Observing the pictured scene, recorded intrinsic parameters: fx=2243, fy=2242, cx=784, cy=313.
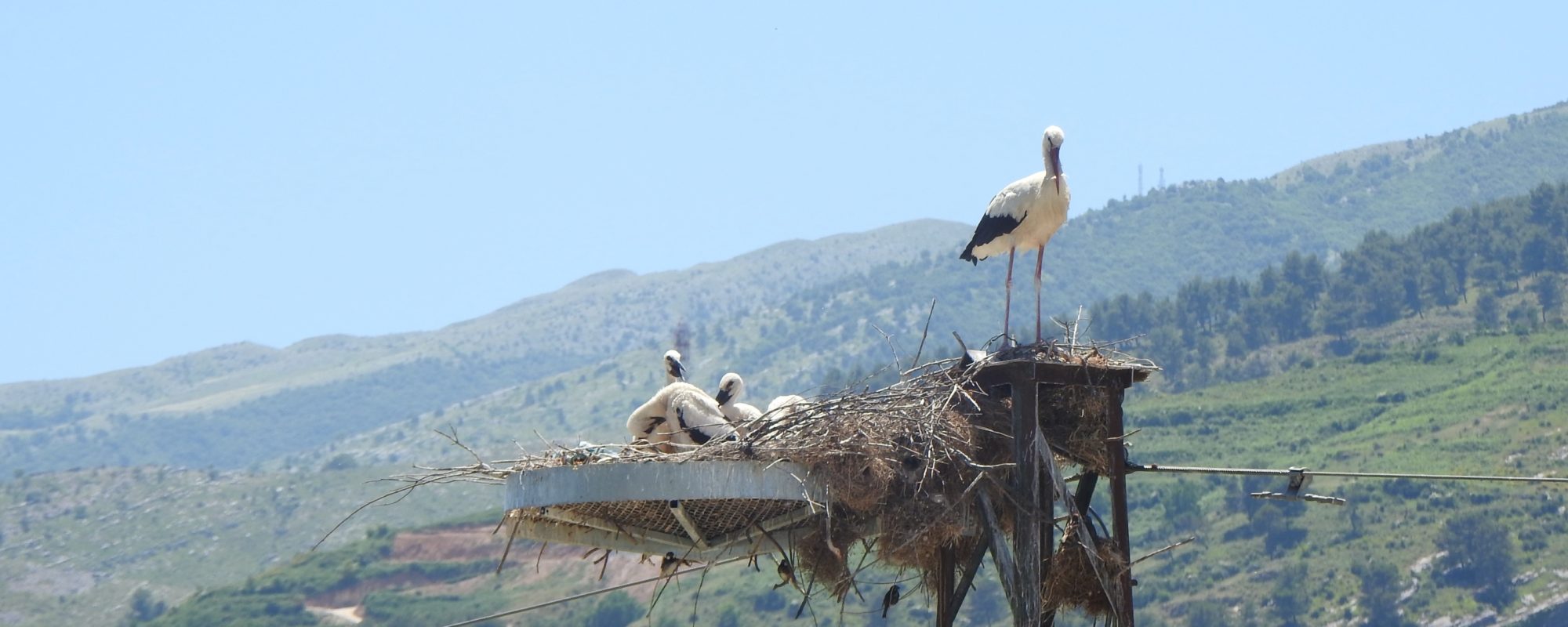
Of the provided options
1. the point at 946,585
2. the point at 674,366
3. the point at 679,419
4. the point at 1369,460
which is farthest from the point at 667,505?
the point at 1369,460

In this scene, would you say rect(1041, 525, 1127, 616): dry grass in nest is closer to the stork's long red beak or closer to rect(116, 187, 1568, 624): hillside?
the stork's long red beak

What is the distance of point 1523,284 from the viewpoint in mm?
128625

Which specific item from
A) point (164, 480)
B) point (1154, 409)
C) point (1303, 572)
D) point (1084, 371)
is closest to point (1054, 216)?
point (1084, 371)

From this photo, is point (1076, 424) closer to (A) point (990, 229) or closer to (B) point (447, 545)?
(A) point (990, 229)

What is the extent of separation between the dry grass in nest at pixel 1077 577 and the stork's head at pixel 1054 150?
9.68 feet

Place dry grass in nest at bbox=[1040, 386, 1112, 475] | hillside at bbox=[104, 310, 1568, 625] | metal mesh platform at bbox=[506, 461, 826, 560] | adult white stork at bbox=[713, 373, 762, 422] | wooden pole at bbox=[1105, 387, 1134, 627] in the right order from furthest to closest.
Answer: hillside at bbox=[104, 310, 1568, 625] < adult white stork at bbox=[713, 373, 762, 422] < dry grass in nest at bbox=[1040, 386, 1112, 475] < wooden pole at bbox=[1105, 387, 1134, 627] < metal mesh platform at bbox=[506, 461, 826, 560]

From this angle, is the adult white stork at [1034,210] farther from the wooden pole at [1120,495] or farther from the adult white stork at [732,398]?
the adult white stork at [732,398]

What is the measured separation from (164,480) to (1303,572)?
91.1 metres

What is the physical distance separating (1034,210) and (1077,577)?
9.71 ft

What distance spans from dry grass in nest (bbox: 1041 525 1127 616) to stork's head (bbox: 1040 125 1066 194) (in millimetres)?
2951

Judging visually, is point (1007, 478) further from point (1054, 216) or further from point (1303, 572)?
point (1303, 572)

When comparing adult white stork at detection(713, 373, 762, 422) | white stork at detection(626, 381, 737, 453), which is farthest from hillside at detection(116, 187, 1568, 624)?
white stork at detection(626, 381, 737, 453)

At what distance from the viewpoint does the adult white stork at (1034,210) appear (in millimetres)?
15547

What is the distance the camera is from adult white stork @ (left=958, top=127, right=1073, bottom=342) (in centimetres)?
1555
